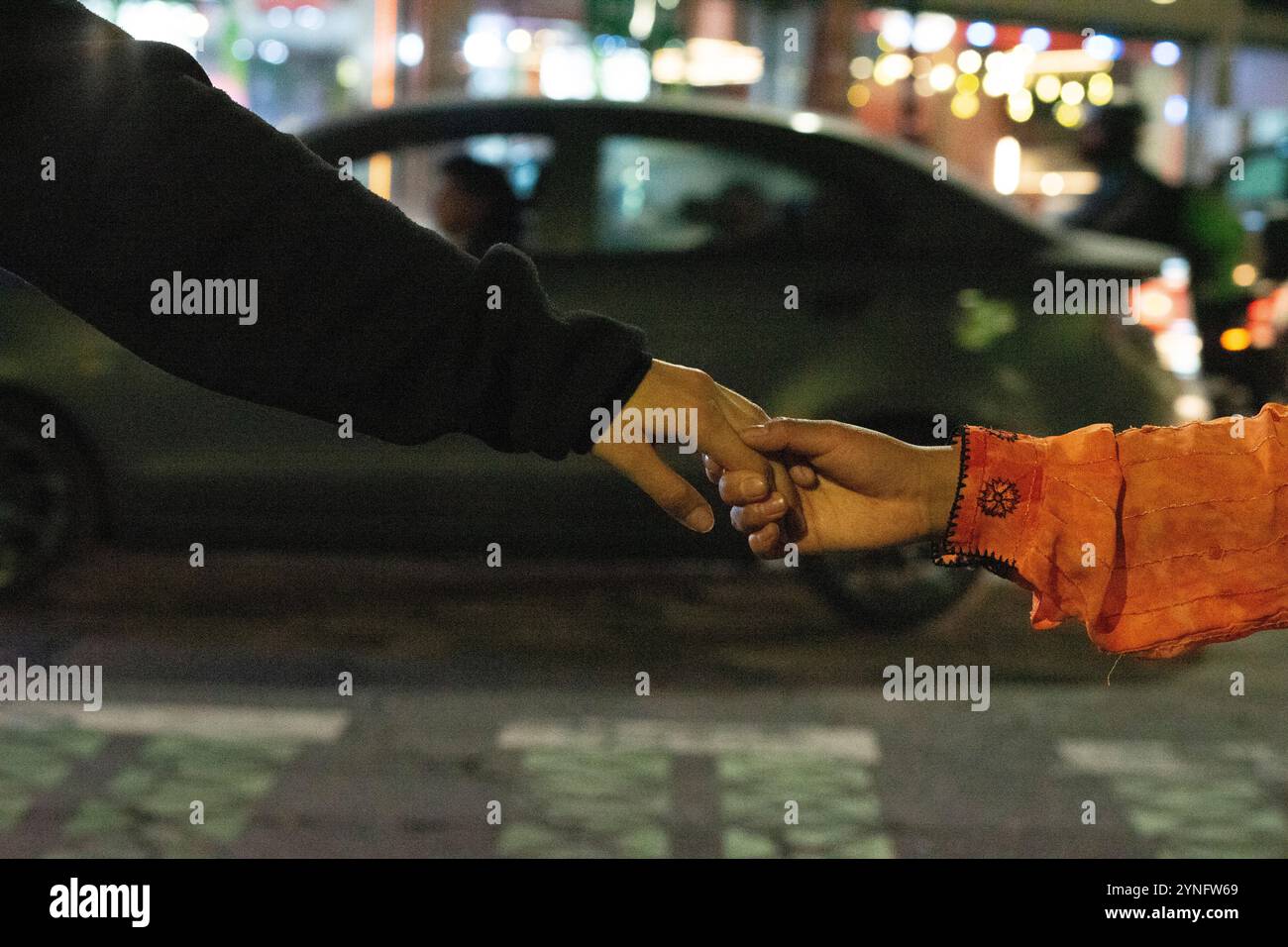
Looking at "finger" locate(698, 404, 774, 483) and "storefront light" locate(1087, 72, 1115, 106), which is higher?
"storefront light" locate(1087, 72, 1115, 106)

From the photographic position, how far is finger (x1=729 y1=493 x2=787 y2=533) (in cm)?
198

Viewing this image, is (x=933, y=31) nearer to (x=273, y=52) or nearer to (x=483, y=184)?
(x=273, y=52)

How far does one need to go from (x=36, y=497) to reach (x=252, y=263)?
543 cm

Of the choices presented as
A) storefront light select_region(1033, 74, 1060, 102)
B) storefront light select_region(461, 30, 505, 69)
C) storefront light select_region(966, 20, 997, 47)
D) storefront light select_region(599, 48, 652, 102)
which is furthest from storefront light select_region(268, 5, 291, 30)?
storefront light select_region(1033, 74, 1060, 102)

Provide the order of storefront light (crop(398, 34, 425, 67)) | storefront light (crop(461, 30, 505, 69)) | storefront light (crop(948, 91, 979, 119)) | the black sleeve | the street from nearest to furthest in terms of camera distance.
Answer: the black sleeve, the street, storefront light (crop(398, 34, 425, 67)), storefront light (crop(461, 30, 505, 69)), storefront light (crop(948, 91, 979, 119))

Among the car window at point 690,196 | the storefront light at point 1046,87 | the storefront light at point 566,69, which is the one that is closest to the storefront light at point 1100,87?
the storefront light at point 1046,87

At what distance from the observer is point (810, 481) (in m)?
2.06

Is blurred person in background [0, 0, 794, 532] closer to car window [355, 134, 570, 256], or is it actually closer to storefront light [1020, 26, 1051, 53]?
car window [355, 134, 570, 256]

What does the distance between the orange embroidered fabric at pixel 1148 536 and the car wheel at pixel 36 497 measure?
533 centimetres

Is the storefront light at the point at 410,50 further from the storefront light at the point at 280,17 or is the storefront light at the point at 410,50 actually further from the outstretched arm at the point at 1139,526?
the outstretched arm at the point at 1139,526

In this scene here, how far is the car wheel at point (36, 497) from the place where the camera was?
6586 millimetres

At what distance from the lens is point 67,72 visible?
59.1 inches
